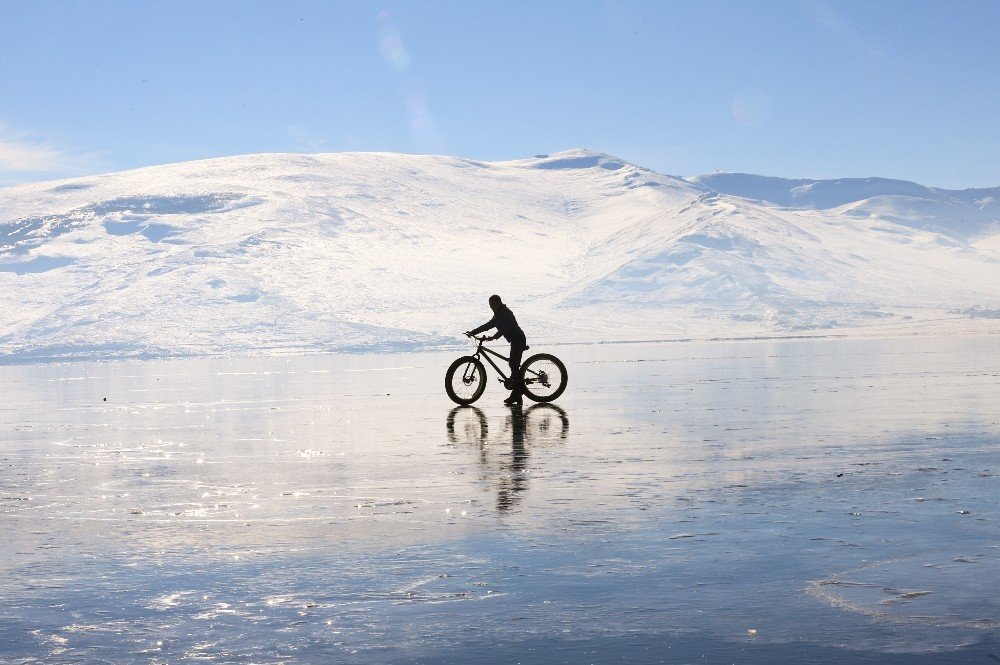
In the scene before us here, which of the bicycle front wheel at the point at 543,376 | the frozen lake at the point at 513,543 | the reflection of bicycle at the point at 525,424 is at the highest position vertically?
the bicycle front wheel at the point at 543,376

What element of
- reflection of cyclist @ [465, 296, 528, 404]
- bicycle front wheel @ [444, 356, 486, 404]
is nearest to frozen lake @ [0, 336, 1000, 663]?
reflection of cyclist @ [465, 296, 528, 404]

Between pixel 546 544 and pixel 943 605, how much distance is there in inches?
116

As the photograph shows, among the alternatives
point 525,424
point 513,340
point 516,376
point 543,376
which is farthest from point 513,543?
point 543,376

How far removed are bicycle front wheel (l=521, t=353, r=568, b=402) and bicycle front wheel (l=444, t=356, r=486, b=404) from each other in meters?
0.94

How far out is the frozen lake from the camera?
623 cm

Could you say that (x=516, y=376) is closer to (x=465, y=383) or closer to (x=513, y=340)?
(x=513, y=340)

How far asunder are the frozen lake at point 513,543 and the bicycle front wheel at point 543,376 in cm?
582

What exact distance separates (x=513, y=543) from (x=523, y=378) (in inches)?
642

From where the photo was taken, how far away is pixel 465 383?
2547 cm

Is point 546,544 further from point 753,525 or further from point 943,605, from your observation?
point 943,605

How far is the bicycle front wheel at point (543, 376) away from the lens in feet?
82.6

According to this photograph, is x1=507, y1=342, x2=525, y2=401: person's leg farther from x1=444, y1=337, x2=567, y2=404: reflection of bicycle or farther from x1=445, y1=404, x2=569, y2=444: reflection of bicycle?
x1=445, y1=404, x2=569, y2=444: reflection of bicycle

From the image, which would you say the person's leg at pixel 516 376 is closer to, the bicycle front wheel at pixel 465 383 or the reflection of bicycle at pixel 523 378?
the reflection of bicycle at pixel 523 378

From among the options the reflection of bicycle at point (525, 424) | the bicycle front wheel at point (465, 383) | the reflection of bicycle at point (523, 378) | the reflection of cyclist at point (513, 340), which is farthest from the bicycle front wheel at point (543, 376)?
the bicycle front wheel at point (465, 383)
